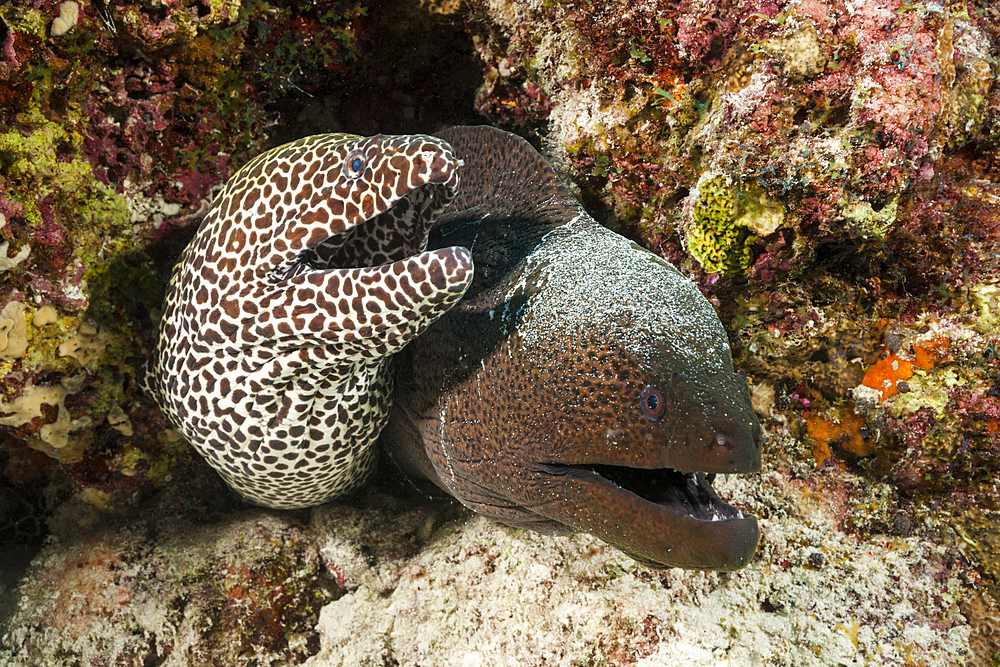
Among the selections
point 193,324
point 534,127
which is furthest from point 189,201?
point 534,127

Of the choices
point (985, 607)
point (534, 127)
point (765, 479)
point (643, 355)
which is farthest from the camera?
point (534, 127)

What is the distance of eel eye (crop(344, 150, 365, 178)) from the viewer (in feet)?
6.75

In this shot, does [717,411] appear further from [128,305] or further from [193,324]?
[128,305]

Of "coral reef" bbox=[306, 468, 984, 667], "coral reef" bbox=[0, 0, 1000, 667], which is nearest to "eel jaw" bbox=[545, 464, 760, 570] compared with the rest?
"coral reef" bbox=[306, 468, 984, 667]

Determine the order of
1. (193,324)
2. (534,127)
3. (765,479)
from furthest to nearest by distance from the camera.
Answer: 1. (534,127)
2. (765,479)
3. (193,324)

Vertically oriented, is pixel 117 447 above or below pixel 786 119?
below

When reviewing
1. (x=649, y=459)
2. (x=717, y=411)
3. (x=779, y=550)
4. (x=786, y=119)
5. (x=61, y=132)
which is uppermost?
(x=786, y=119)

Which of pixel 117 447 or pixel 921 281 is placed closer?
pixel 921 281

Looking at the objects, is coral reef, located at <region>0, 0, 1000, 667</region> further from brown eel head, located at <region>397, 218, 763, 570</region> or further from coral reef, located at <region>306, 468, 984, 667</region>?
brown eel head, located at <region>397, 218, 763, 570</region>

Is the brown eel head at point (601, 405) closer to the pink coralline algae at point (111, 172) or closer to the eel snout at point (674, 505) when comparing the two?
the eel snout at point (674, 505)

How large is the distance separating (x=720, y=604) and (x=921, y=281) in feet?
5.65

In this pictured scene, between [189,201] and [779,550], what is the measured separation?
11.4 ft

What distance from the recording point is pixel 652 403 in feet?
5.64

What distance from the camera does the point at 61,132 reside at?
244cm
